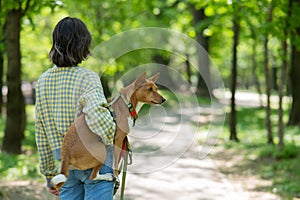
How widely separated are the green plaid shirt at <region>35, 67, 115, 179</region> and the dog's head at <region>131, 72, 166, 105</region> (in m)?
0.35

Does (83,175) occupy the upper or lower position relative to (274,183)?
upper

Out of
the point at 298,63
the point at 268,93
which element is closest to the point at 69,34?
the point at 268,93

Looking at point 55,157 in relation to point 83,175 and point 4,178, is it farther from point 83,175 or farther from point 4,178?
point 4,178

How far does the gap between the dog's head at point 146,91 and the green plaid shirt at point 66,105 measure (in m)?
0.35

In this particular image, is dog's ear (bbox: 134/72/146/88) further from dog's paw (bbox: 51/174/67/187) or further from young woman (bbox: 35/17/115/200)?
dog's paw (bbox: 51/174/67/187)

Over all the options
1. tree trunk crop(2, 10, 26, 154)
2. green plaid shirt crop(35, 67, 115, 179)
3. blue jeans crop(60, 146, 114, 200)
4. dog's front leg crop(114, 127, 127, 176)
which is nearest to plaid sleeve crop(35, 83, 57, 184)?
green plaid shirt crop(35, 67, 115, 179)

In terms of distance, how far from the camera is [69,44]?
9.89 feet

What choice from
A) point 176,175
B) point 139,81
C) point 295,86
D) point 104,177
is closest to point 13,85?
point 176,175

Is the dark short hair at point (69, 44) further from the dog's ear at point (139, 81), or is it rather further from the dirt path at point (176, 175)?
the dirt path at point (176, 175)

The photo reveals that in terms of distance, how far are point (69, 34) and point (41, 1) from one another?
5.58 metres

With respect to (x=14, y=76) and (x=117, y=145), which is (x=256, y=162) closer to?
(x=14, y=76)

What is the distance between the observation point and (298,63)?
16.3 metres

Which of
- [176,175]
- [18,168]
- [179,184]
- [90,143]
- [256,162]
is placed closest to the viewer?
[90,143]

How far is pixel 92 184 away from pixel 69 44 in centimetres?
89
